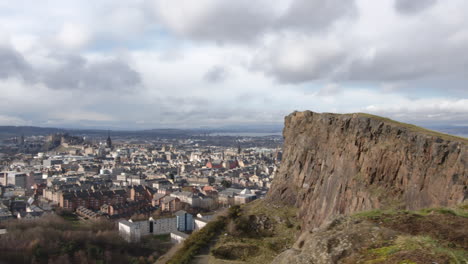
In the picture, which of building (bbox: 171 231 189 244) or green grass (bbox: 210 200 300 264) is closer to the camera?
green grass (bbox: 210 200 300 264)

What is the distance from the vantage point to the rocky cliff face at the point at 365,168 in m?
15.7

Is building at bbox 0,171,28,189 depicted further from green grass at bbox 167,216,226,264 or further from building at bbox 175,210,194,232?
green grass at bbox 167,216,226,264

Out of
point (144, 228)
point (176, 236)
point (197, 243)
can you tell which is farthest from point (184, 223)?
point (197, 243)

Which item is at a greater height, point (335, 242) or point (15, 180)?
point (335, 242)

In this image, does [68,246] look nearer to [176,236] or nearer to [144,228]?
[144,228]

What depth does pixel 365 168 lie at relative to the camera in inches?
776

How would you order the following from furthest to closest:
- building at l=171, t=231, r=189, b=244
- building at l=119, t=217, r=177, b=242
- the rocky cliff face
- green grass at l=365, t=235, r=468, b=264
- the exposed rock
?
building at l=119, t=217, r=177, b=242 → building at l=171, t=231, r=189, b=244 → the rocky cliff face → the exposed rock → green grass at l=365, t=235, r=468, b=264

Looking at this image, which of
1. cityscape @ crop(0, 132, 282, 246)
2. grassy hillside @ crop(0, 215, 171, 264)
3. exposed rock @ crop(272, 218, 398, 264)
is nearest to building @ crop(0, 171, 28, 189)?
cityscape @ crop(0, 132, 282, 246)

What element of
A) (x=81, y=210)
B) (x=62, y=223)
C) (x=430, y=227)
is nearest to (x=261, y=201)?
(x=430, y=227)

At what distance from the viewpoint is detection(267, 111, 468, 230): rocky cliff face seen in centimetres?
1566

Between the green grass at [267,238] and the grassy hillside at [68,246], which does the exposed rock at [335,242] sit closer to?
the green grass at [267,238]

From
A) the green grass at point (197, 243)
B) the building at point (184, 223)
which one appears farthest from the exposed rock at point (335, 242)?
the building at point (184, 223)

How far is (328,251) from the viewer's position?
816cm

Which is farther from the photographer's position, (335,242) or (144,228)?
(144,228)
